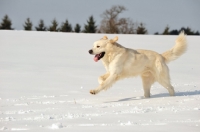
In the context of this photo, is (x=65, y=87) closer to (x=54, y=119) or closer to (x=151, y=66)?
(x=151, y=66)

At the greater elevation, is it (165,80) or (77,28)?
(165,80)

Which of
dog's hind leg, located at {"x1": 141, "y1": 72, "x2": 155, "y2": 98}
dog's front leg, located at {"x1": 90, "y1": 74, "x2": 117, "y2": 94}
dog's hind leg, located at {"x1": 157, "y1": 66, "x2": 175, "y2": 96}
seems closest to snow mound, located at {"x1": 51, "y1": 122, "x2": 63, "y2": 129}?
dog's front leg, located at {"x1": 90, "y1": 74, "x2": 117, "y2": 94}

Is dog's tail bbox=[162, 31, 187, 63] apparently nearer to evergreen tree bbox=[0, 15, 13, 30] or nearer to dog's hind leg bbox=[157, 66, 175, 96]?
dog's hind leg bbox=[157, 66, 175, 96]

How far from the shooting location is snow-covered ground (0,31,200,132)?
4730mm

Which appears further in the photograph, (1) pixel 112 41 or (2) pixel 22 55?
(2) pixel 22 55

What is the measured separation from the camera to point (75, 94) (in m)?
8.84

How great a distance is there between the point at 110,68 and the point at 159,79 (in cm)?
125

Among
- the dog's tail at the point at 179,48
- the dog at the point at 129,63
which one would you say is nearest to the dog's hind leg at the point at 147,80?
the dog at the point at 129,63

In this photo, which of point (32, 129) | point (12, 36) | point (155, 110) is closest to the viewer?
point (32, 129)

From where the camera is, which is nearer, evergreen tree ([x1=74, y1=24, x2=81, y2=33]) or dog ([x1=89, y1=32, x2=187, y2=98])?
dog ([x1=89, y1=32, x2=187, y2=98])

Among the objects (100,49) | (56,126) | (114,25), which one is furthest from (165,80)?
(114,25)

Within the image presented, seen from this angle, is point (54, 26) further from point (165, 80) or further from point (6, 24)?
point (165, 80)

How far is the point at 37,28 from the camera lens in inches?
1417

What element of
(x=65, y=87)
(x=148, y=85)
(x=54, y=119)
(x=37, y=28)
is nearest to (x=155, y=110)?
(x=54, y=119)
